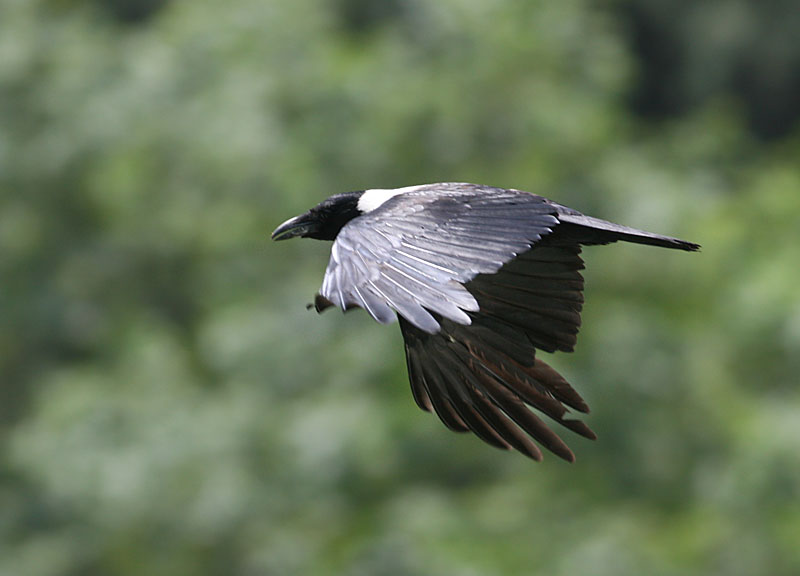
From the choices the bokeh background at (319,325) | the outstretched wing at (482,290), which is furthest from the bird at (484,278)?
the bokeh background at (319,325)

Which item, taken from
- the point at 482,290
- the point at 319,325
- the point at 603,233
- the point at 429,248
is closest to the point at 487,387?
the point at 482,290

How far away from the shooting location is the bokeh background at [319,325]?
14.7 m

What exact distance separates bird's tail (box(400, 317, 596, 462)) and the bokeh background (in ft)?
21.0

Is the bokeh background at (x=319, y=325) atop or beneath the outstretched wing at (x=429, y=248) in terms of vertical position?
beneath

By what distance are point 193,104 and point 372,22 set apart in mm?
4686

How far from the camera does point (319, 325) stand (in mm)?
15711

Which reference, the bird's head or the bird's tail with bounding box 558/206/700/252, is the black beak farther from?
the bird's tail with bounding box 558/206/700/252

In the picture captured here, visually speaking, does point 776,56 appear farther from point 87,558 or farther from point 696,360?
point 87,558

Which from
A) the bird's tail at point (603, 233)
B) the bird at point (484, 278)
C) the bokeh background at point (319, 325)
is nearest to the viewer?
the bird at point (484, 278)

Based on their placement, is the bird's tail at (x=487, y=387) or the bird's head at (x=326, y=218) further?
the bird's head at (x=326, y=218)

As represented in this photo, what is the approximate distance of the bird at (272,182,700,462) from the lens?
5293mm

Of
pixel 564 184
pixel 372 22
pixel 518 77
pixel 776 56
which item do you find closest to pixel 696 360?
pixel 564 184

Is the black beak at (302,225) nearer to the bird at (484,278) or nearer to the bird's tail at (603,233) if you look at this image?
the bird at (484,278)

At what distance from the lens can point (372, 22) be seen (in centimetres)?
2331
